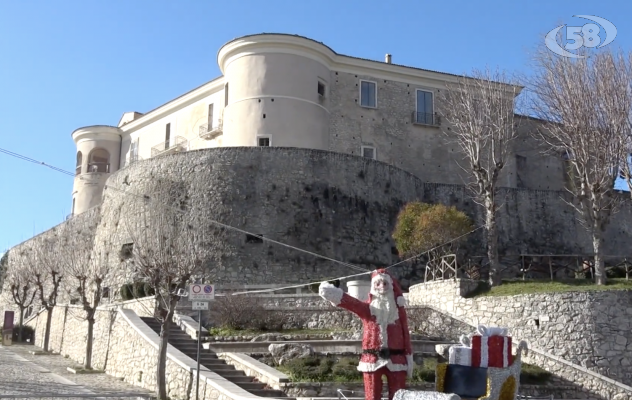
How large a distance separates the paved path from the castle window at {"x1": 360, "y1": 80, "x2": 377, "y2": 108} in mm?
19686

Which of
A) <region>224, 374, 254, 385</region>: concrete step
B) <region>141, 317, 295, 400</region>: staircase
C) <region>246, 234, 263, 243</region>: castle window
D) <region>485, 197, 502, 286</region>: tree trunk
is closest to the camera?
<region>141, 317, 295, 400</region>: staircase

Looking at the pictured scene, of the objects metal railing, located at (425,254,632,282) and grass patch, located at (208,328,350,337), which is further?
metal railing, located at (425,254,632,282)

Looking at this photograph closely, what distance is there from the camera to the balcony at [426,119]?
3872 centimetres

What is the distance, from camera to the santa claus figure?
1096 cm

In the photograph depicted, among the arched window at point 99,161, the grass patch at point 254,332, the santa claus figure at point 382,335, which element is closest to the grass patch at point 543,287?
the grass patch at point 254,332

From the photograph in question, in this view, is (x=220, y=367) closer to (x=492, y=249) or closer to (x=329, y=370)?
(x=329, y=370)

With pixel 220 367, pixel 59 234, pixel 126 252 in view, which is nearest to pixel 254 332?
pixel 220 367

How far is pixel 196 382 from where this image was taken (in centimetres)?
1531

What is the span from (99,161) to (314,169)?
2226 centimetres

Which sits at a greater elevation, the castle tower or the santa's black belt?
the castle tower

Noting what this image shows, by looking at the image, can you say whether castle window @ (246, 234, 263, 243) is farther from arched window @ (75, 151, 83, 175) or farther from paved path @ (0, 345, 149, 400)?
arched window @ (75, 151, 83, 175)

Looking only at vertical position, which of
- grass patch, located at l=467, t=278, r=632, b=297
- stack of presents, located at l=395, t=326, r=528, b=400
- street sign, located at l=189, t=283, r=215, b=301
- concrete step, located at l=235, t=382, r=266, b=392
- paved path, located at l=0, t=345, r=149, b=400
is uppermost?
grass patch, located at l=467, t=278, r=632, b=297

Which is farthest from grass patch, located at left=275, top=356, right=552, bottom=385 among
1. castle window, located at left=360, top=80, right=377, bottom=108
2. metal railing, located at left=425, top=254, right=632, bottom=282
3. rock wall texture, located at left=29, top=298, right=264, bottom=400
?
castle window, located at left=360, top=80, right=377, bottom=108

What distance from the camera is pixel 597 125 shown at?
2266 cm
